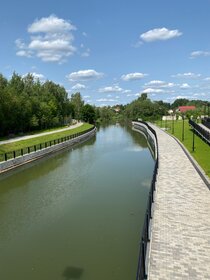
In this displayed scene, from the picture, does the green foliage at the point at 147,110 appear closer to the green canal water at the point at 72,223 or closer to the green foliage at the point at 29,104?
the green foliage at the point at 29,104

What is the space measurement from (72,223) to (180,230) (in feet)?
15.6

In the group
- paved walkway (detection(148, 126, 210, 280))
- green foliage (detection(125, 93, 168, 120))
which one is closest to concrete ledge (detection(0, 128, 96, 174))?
paved walkway (detection(148, 126, 210, 280))

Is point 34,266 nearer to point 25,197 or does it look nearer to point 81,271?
point 81,271

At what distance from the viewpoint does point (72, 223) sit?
483 inches

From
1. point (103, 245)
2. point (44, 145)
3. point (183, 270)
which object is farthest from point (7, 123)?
point (183, 270)

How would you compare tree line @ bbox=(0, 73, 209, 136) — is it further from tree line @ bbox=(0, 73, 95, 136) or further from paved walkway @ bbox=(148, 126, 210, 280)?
paved walkway @ bbox=(148, 126, 210, 280)

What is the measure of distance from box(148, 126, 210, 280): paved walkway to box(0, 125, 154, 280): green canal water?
1.16 m

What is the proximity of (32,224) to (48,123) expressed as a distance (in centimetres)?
5359

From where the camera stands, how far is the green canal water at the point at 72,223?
871cm

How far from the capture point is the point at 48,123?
6469cm

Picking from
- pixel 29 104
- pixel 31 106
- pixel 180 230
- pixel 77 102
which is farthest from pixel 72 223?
pixel 77 102

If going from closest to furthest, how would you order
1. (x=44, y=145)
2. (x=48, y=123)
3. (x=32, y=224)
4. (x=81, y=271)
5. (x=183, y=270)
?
(x=183, y=270) < (x=81, y=271) < (x=32, y=224) < (x=44, y=145) < (x=48, y=123)

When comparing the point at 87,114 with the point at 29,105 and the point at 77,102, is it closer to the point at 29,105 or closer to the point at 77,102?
the point at 77,102

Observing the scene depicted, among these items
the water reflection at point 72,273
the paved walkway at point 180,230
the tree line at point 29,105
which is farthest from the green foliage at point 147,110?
the water reflection at point 72,273
